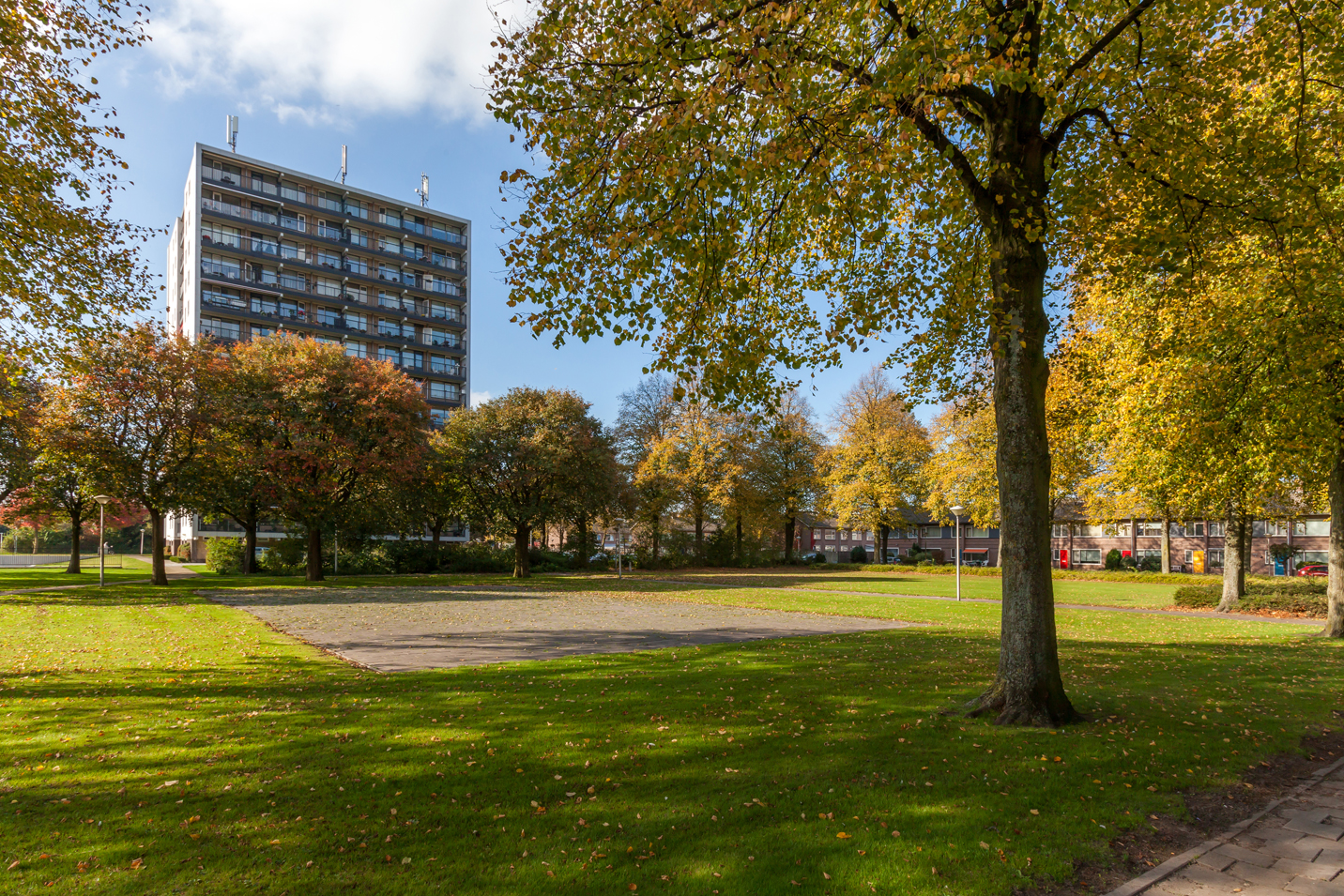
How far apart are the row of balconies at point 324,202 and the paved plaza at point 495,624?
5062 centimetres

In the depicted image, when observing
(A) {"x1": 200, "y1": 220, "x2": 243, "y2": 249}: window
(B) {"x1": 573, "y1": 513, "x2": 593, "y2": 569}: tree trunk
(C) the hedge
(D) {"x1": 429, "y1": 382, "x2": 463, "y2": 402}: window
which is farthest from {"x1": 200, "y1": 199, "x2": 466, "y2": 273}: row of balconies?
(C) the hedge

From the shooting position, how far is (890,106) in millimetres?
6504

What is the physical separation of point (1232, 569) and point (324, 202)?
244 ft

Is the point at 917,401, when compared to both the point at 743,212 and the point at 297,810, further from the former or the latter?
the point at 297,810

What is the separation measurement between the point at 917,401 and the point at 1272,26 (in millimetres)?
6333

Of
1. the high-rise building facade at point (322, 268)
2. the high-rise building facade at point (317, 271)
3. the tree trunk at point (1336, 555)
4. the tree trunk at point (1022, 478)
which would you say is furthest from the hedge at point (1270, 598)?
the high-rise building facade at point (317, 271)

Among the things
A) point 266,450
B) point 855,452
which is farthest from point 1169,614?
point 266,450

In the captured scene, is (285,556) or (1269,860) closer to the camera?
(1269,860)

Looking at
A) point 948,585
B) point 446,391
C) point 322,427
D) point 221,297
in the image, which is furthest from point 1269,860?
point 446,391

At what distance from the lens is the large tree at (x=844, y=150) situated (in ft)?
20.8

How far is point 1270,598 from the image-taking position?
72.2 ft

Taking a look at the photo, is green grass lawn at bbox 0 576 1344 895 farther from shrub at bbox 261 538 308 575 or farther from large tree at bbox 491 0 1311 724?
shrub at bbox 261 538 308 575

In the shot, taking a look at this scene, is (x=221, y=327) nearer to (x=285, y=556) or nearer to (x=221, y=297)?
(x=221, y=297)

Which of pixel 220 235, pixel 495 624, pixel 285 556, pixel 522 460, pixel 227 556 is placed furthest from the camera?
pixel 220 235
